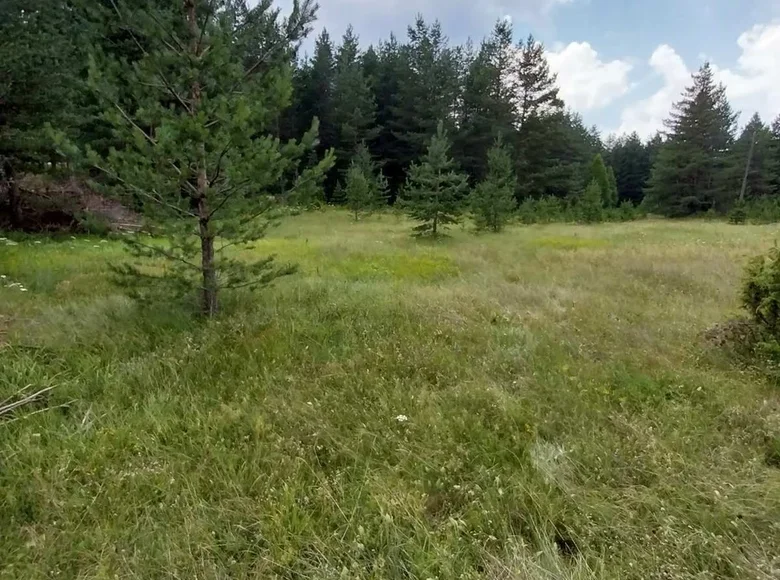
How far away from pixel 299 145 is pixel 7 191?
1235 centimetres

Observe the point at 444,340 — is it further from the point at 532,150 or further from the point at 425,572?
the point at 532,150

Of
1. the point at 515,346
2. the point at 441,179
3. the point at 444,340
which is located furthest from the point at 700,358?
the point at 441,179

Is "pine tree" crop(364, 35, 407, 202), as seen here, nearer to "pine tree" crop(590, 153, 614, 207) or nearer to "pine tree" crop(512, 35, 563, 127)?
"pine tree" crop(512, 35, 563, 127)

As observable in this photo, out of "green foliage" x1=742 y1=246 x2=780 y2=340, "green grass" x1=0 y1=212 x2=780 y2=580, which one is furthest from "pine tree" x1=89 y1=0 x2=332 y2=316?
"green foliage" x1=742 y1=246 x2=780 y2=340

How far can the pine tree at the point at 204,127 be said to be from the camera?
14.4ft

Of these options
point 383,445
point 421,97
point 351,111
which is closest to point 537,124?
point 421,97

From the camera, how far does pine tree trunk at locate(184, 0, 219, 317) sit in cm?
488

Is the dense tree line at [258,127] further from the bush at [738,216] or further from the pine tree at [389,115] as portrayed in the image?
the bush at [738,216]

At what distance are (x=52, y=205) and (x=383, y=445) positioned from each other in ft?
47.6

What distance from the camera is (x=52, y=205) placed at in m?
13.0

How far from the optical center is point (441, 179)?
48.6 feet

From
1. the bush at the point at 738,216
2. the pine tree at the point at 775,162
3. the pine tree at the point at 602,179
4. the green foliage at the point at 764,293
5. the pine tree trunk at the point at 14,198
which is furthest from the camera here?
the pine tree at the point at 775,162

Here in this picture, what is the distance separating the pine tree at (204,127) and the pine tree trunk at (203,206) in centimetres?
1

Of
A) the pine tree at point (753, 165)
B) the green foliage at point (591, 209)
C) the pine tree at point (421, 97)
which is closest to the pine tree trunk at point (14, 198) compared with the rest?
the green foliage at point (591, 209)
